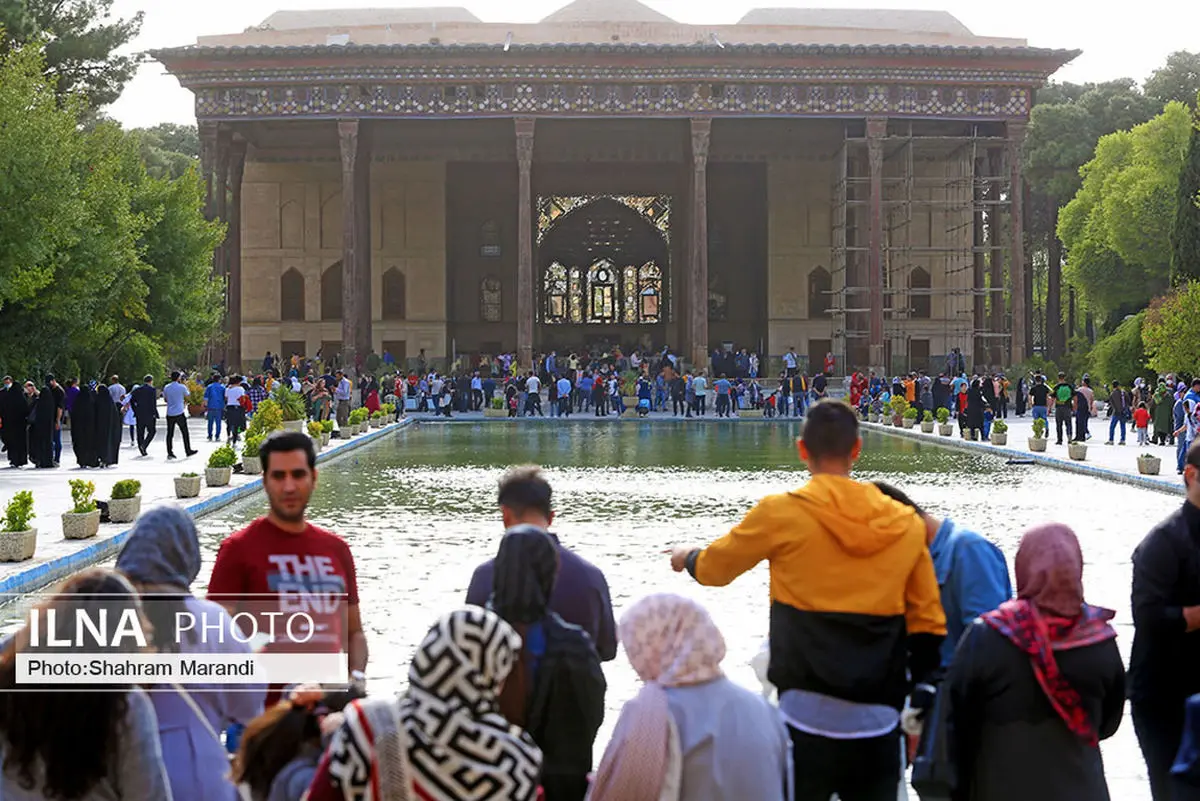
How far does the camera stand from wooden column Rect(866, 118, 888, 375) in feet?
139

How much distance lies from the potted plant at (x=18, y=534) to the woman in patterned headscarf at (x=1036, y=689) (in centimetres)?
887

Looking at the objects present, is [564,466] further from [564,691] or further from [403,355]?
[403,355]

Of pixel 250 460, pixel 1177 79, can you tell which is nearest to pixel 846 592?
pixel 250 460

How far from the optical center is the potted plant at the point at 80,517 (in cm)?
1284

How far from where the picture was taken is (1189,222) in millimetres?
33781

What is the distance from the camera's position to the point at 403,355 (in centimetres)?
4984

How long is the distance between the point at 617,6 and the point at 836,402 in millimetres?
48112

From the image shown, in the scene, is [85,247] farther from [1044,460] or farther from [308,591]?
[308,591]

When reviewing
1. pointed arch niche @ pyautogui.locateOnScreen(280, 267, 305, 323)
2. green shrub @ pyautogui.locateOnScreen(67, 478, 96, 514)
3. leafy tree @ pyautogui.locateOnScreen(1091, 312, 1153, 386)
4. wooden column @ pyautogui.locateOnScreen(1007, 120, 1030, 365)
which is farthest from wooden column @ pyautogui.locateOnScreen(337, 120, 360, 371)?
green shrub @ pyautogui.locateOnScreen(67, 478, 96, 514)

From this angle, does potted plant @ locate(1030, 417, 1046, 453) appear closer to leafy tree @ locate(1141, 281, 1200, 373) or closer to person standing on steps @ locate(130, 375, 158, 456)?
leafy tree @ locate(1141, 281, 1200, 373)

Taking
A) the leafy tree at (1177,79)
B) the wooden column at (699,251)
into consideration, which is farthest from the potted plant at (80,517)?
the leafy tree at (1177,79)

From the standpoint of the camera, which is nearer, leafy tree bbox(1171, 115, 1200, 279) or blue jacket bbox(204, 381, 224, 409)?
blue jacket bbox(204, 381, 224, 409)

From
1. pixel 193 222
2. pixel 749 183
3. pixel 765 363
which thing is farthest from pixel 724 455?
pixel 749 183

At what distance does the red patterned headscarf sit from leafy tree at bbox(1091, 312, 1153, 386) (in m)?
36.6
